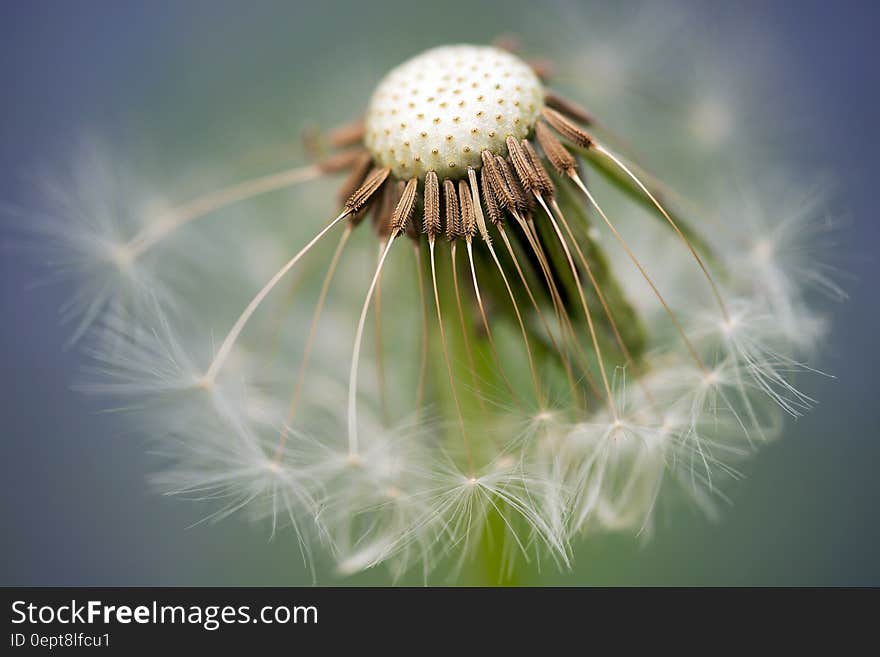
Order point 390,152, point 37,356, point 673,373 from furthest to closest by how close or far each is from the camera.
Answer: point 37,356 < point 673,373 < point 390,152

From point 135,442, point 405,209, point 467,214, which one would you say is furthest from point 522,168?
point 135,442

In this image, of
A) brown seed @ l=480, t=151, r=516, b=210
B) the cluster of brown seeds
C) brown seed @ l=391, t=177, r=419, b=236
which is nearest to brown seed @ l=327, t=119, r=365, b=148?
the cluster of brown seeds

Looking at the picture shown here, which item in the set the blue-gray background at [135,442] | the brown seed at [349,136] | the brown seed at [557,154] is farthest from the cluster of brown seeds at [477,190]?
the blue-gray background at [135,442]

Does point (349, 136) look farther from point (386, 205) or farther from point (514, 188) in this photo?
point (514, 188)

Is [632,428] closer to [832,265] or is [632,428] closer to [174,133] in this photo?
[832,265]

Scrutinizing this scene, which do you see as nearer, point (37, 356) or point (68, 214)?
point (68, 214)

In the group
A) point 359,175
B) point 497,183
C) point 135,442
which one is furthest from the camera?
point 135,442
